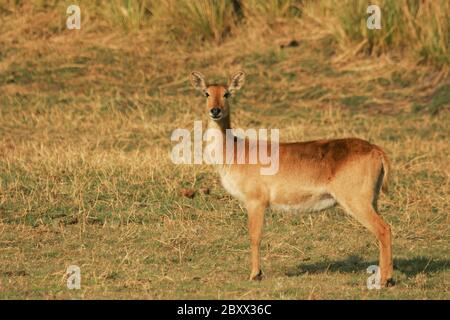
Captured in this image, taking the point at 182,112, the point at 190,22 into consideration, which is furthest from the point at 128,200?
the point at 190,22

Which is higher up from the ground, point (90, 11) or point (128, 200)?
point (90, 11)

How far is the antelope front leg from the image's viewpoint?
24.9 feet

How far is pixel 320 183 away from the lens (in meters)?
7.63

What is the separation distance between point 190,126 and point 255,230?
588cm

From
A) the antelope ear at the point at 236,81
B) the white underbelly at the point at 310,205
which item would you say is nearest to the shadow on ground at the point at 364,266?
the white underbelly at the point at 310,205

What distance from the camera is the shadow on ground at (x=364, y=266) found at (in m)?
7.98

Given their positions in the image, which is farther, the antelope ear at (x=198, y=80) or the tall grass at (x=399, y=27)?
the tall grass at (x=399, y=27)

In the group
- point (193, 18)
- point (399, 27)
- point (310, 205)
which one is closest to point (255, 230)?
point (310, 205)

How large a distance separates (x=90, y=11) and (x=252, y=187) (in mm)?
10068

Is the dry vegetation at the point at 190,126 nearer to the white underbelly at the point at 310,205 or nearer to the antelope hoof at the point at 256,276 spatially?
the antelope hoof at the point at 256,276

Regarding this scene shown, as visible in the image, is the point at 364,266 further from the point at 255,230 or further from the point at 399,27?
the point at 399,27

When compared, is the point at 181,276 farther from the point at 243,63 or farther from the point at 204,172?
the point at 243,63

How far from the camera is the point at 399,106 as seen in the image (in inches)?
564

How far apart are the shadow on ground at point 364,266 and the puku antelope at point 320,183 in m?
0.54
